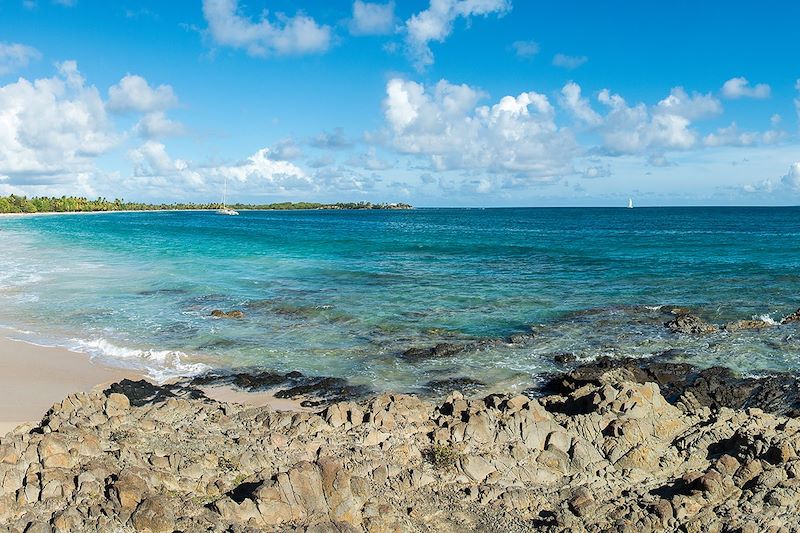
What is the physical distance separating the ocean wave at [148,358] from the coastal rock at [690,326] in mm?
19603

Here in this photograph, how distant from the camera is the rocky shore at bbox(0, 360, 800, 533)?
29.3ft

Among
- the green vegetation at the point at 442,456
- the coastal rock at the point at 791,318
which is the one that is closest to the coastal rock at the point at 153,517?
the green vegetation at the point at 442,456

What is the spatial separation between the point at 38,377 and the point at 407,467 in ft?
48.0

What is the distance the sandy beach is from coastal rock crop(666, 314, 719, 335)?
859 inches

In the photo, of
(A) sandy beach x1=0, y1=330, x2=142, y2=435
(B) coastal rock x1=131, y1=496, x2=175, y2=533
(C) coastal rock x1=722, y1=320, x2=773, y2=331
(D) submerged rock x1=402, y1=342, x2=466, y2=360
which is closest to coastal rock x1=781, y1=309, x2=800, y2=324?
(C) coastal rock x1=722, y1=320, x2=773, y2=331

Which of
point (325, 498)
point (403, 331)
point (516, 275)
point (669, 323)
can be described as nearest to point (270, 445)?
point (325, 498)

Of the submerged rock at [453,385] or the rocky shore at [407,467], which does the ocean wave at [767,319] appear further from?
the rocky shore at [407,467]

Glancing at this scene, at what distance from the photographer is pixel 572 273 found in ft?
144

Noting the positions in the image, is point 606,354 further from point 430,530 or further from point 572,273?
point 572,273

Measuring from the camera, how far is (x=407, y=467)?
10625 mm

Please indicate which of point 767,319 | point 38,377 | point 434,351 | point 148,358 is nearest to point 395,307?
point 434,351

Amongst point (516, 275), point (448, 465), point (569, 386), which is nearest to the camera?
point (448, 465)

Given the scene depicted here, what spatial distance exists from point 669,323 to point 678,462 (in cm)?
1700

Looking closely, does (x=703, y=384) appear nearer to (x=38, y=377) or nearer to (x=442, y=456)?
(x=442, y=456)
